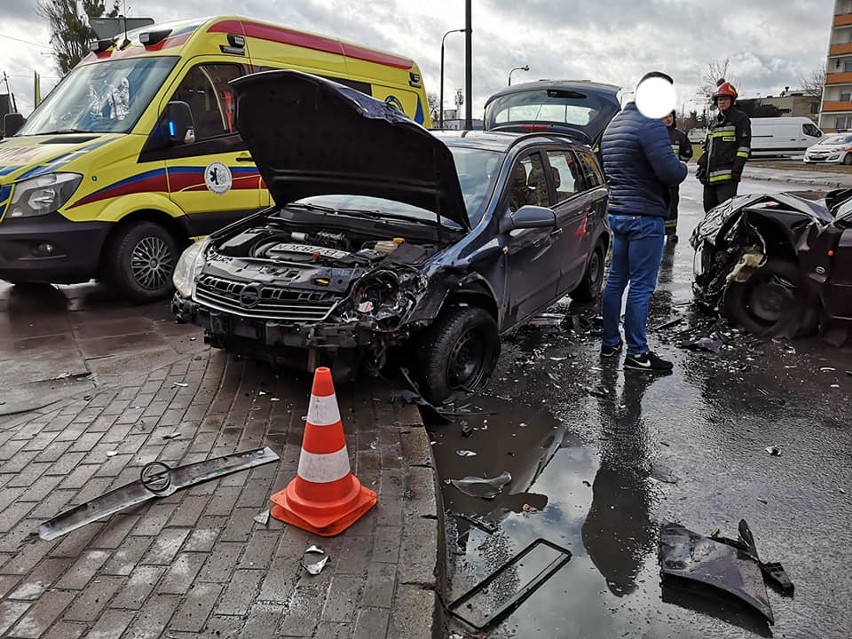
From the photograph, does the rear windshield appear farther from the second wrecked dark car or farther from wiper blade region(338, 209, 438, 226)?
wiper blade region(338, 209, 438, 226)

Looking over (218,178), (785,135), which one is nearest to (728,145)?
(218,178)

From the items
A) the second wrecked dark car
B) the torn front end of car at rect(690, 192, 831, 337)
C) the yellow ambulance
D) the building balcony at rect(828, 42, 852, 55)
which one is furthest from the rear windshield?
the building balcony at rect(828, 42, 852, 55)

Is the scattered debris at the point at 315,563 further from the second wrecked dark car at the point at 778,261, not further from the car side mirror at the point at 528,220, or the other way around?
the second wrecked dark car at the point at 778,261

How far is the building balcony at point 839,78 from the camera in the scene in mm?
64750

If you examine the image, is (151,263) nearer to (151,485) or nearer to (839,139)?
(151,485)

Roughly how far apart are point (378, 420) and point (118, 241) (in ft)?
12.4

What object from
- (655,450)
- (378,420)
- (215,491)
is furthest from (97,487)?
(655,450)

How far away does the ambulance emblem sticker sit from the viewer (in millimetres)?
6711

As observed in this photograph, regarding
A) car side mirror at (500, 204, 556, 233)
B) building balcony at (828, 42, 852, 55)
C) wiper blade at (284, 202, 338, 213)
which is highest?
building balcony at (828, 42, 852, 55)

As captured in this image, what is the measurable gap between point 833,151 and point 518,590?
31442mm

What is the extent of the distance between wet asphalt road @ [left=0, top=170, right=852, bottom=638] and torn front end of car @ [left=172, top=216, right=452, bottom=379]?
801mm

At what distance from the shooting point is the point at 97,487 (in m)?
3.02

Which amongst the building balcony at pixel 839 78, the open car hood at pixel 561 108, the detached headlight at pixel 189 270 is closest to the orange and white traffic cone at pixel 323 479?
the detached headlight at pixel 189 270

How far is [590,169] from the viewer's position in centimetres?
634
